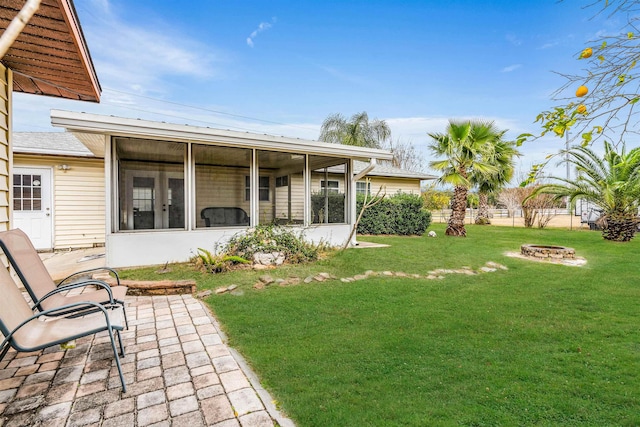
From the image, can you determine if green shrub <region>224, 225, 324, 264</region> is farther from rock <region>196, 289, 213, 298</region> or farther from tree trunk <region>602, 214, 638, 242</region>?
tree trunk <region>602, 214, 638, 242</region>

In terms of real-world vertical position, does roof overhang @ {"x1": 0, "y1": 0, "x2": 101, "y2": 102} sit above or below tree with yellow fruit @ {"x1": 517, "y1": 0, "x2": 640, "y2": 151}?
above

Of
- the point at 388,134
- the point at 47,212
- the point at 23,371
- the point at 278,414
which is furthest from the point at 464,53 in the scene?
the point at 388,134

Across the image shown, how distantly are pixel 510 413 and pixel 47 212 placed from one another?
407 inches

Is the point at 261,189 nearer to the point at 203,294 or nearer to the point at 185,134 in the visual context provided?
the point at 185,134

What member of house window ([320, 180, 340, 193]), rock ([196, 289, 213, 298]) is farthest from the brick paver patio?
house window ([320, 180, 340, 193])

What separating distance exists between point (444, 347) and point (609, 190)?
12.2m

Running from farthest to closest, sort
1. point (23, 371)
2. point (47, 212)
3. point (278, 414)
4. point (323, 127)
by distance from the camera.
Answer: point (323, 127) < point (47, 212) < point (23, 371) < point (278, 414)

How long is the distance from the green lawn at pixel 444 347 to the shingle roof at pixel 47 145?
225 inches

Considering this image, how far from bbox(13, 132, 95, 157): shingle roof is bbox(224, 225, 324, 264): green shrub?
16.6 feet

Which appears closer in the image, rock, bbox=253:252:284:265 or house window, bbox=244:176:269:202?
rock, bbox=253:252:284:265

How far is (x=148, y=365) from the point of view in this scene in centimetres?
262

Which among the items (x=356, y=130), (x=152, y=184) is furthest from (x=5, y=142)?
(x=356, y=130)

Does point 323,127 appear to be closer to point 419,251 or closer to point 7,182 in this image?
point 419,251

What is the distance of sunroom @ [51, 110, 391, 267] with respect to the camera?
6.17 meters
